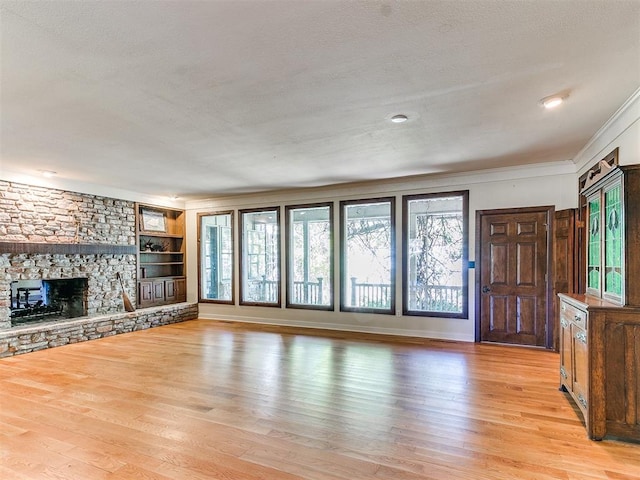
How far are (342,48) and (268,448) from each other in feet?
8.87

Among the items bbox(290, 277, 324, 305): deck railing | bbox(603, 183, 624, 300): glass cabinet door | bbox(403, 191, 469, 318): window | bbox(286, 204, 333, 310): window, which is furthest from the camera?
Result: bbox(290, 277, 324, 305): deck railing

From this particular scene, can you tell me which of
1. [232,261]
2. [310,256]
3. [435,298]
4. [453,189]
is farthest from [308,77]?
[232,261]

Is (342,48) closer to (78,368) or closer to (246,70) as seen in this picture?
(246,70)

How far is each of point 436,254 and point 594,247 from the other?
8.90 ft

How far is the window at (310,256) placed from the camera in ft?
22.7

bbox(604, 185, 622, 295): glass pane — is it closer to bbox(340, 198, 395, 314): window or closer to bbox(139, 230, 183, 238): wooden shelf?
bbox(340, 198, 395, 314): window

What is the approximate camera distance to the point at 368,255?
21.6 ft

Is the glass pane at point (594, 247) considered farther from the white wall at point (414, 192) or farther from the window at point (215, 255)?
the window at point (215, 255)

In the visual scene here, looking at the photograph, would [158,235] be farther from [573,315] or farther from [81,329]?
[573,315]

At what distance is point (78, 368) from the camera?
4367 mm

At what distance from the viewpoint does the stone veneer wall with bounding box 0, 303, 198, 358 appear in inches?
197

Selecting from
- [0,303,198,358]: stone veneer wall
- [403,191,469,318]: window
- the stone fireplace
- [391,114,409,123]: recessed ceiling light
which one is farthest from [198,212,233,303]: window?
[391,114,409,123]: recessed ceiling light

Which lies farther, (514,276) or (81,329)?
(81,329)

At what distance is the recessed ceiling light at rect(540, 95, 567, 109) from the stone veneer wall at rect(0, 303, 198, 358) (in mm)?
6861
